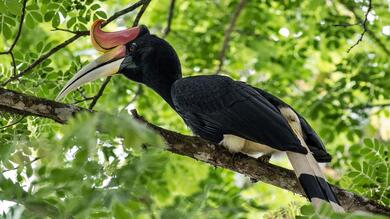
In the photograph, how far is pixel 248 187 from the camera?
644 centimetres

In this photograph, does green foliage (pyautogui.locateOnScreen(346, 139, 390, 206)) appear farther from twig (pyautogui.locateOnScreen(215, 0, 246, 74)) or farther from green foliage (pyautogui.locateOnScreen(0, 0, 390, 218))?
twig (pyautogui.locateOnScreen(215, 0, 246, 74))

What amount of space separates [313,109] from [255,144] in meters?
2.31

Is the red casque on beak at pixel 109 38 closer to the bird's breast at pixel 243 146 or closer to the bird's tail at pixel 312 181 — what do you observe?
the bird's breast at pixel 243 146

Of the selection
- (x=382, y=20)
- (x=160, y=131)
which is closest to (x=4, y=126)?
(x=160, y=131)

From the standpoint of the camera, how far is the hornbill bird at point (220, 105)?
3.62 metres

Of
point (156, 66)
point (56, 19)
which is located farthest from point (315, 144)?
point (56, 19)

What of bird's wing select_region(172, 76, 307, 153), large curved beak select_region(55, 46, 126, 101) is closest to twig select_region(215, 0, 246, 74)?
large curved beak select_region(55, 46, 126, 101)

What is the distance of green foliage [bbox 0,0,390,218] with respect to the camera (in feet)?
7.06

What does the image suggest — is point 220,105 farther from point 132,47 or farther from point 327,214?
point 327,214

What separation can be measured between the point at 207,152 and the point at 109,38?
1211 mm

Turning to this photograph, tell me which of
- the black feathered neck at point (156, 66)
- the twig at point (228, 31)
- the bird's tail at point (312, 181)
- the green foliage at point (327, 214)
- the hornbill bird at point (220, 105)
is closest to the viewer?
the green foliage at point (327, 214)

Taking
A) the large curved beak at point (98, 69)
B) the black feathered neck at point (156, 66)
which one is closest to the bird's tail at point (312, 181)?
the black feathered neck at point (156, 66)

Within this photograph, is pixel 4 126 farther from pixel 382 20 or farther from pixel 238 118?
pixel 382 20

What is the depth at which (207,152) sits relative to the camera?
145 inches
